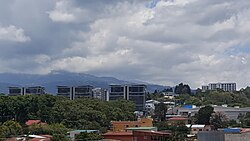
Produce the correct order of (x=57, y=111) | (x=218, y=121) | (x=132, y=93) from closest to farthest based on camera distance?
(x=57, y=111) < (x=218, y=121) < (x=132, y=93)

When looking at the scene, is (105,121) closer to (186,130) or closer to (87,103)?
(87,103)

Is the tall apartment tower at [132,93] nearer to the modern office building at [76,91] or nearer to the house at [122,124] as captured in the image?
the modern office building at [76,91]

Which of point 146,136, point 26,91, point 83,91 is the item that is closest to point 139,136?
point 146,136

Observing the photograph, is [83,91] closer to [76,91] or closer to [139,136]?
[76,91]

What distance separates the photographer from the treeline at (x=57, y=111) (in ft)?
171

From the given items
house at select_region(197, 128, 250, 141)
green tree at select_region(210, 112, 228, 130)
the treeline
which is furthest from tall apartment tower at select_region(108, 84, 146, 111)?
house at select_region(197, 128, 250, 141)

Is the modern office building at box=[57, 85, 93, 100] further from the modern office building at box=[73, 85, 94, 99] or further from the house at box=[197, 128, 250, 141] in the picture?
the house at box=[197, 128, 250, 141]

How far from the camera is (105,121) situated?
53.5 m

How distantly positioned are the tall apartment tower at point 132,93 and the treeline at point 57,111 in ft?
139

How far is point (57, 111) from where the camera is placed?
54.2m

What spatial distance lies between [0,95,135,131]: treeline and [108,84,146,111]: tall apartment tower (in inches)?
1673

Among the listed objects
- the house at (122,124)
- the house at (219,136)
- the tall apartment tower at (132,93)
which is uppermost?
the tall apartment tower at (132,93)

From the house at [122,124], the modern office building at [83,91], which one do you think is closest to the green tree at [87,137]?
the house at [122,124]

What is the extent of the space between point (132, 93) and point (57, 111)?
50225mm
